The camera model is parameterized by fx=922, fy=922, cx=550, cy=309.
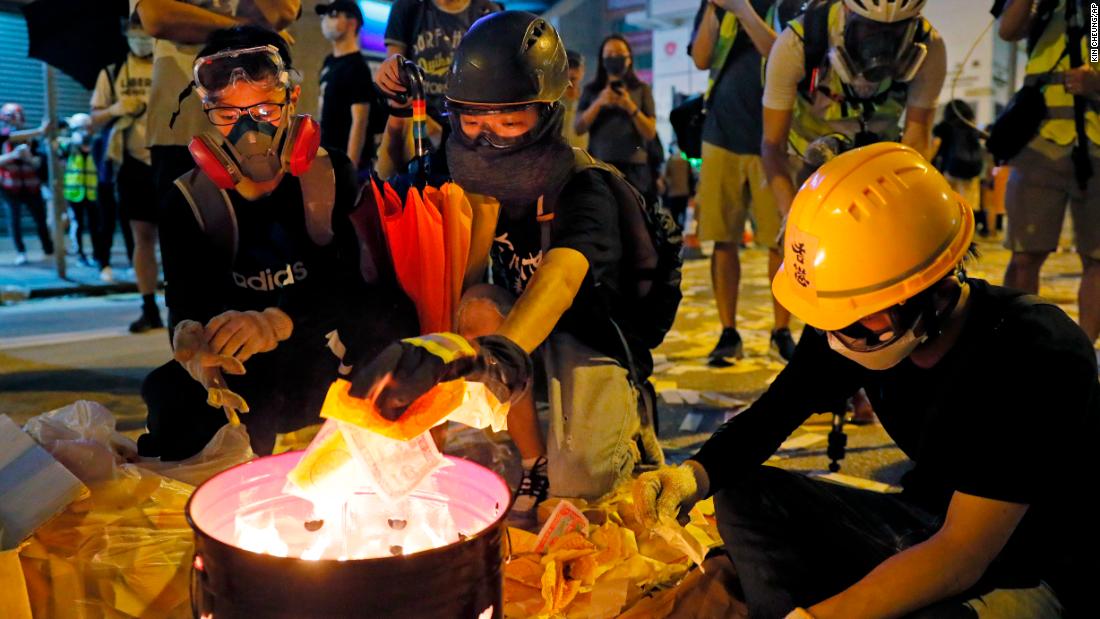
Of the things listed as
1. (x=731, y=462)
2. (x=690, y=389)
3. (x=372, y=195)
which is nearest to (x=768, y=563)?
(x=731, y=462)

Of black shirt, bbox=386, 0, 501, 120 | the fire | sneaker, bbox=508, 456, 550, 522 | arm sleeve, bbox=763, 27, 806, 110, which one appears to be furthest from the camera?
black shirt, bbox=386, 0, 501, 120

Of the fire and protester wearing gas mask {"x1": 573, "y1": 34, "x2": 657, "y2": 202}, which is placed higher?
the fire

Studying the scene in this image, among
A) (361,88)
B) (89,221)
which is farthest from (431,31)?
(89,221)

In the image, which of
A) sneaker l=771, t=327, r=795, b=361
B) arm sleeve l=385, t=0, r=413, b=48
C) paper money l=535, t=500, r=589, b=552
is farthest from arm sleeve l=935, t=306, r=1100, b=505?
arm sleeve l=385, t=0, r=413, b=48

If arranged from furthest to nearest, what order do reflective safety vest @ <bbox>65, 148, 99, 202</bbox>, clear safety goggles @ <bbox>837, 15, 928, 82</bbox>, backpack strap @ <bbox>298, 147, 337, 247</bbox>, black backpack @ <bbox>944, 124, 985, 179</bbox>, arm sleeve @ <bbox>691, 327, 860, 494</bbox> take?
reflective safety vest @ <bbox>65, 148, 99, 202</bbox> < black backpack @ <bbox>944, 124, 985, 179</bbox> < clear safety goggles @ <bbox>837, 15, 928, 82</bbox> < backpack strap @ <bbox>298, 147, 337, 247</bbox> < arm sleeve @ <bbox>691, 327, 860, 494</bbox>

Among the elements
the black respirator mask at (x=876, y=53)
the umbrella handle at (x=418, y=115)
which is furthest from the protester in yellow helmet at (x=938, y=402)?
the black respirator mask at (x=876, y=53)

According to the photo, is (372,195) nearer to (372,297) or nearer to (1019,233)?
(372,297)

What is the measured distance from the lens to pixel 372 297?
103 inches

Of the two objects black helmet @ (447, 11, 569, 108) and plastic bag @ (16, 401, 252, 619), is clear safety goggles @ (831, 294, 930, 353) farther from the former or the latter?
plastic bag @ (16, 401, 252, 619)

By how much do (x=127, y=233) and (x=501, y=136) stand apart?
22.0ft

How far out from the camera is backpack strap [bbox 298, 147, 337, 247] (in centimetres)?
266

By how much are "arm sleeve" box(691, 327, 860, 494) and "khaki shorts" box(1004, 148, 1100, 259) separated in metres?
2.45

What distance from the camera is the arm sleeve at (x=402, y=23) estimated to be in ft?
14.8

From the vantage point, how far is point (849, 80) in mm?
3850
